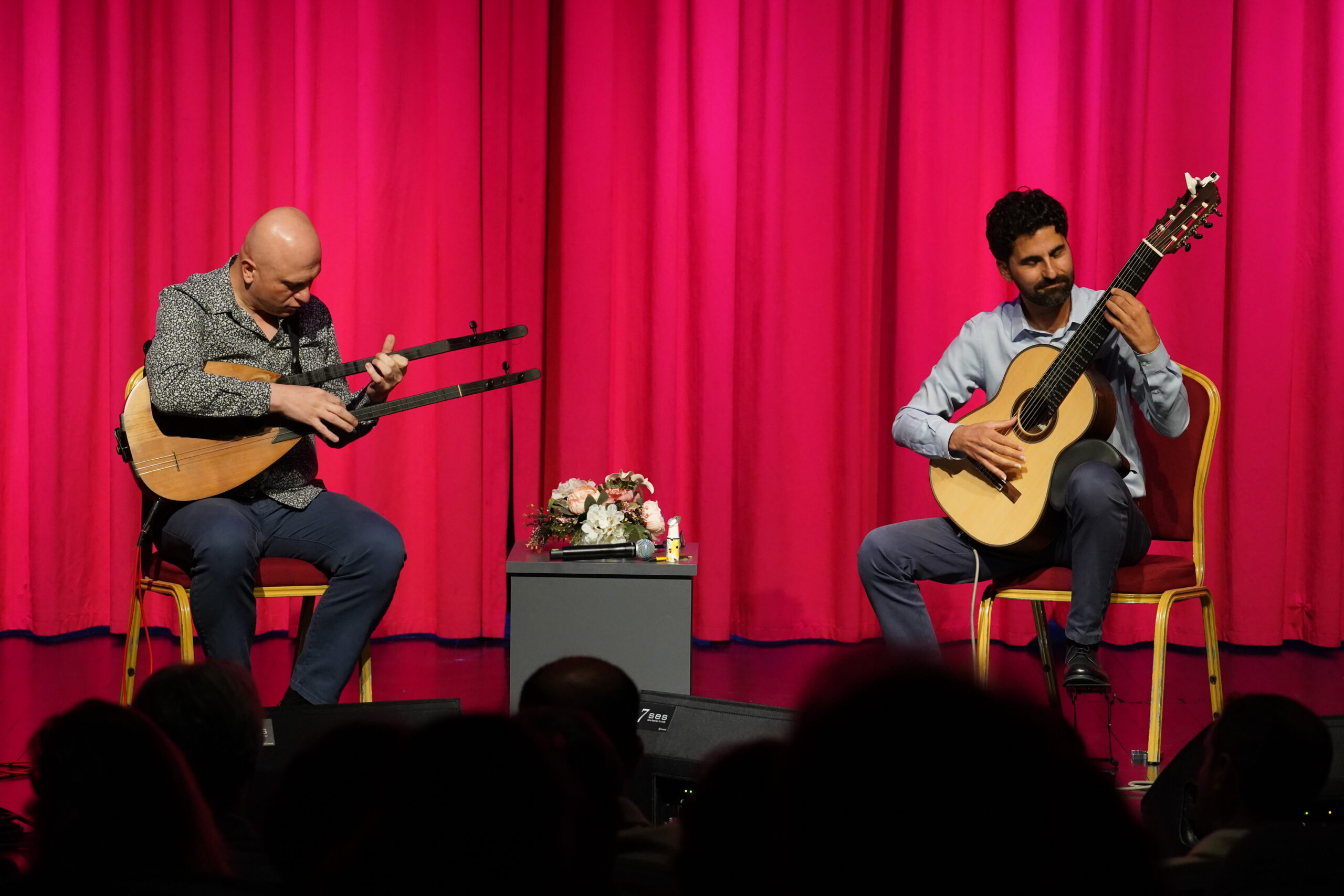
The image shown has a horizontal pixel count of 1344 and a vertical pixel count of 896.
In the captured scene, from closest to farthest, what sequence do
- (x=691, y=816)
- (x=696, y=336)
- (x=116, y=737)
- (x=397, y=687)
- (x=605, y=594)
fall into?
(x=691, y=816), (x=116, y=737), (x=605, y=594), (x=397, y=687), (x=696, y=336)

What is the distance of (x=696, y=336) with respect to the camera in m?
4.23

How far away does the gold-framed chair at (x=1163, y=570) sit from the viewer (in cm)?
263

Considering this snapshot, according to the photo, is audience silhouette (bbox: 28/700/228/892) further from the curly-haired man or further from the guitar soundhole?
the guitar soundhole

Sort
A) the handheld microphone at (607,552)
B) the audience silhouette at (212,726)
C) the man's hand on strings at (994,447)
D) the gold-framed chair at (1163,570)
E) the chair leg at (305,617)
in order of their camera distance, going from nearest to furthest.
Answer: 1. the audience silhouette at (212,726)
2. the gold-framed chair at (1163,570)
3. the man's hand on strings at (994,447)
4. the chair leg at (305,617)
5. the handheld microphone at (607,552)

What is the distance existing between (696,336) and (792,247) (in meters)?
0.44

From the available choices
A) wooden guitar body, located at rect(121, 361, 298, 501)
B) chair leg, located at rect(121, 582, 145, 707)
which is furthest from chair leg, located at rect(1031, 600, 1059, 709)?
chair leg, located at rect(121, 582, 145, 707)

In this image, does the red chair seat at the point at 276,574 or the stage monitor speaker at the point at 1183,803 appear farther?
the red chair seat at the point at 276,574

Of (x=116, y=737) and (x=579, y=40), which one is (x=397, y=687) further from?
(x=116, y=737)

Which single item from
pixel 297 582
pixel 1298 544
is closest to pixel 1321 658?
pixel 1298 544

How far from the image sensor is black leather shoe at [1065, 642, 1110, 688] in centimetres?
252

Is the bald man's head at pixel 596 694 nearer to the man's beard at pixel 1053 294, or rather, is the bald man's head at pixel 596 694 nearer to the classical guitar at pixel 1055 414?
the classical guitar at pixel 1055 414

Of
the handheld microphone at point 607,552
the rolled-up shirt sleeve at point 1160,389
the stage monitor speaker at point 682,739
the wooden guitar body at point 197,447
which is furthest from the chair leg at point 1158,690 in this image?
the wooden guitar body at point 197,447

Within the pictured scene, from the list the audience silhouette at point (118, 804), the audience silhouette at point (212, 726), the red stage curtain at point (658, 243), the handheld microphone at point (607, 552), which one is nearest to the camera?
the audience silhouette at point (118, 804)

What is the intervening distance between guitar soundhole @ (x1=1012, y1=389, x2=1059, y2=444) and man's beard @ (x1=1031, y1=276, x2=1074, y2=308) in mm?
247
